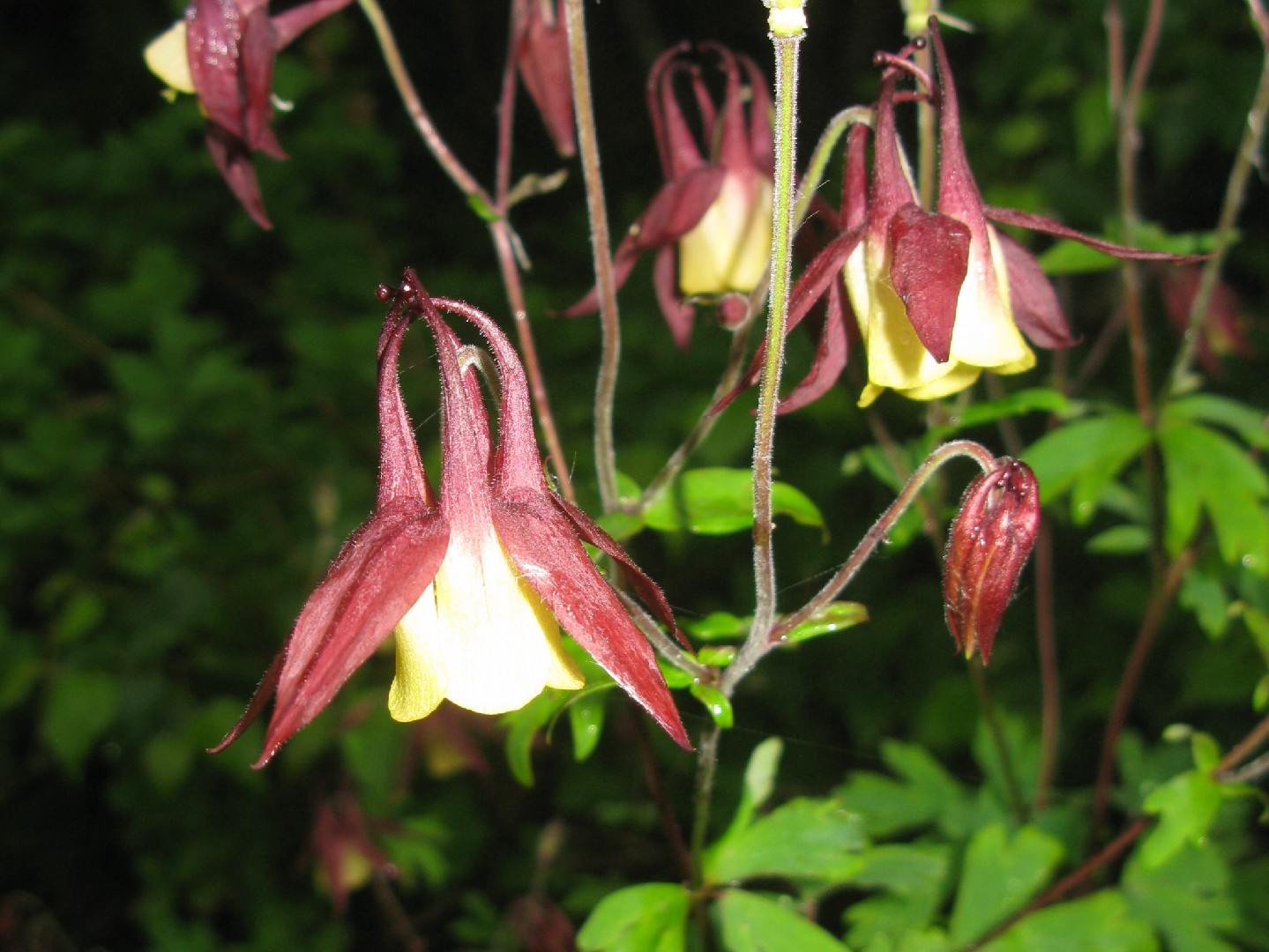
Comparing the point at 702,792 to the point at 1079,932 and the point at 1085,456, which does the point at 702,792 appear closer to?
the point at 1079,932

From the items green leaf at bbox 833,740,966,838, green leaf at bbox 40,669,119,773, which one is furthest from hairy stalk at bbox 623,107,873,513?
green leaf at bbox 40,669,119,773

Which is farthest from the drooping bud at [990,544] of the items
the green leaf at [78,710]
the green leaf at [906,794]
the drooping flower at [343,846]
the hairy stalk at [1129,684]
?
the green leaf at [78,710]

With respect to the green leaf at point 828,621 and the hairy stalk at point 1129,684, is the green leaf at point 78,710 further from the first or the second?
the hairy stalk at point 1129,684

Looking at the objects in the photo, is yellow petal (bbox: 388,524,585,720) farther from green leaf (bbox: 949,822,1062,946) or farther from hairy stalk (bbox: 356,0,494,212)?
green leaf (bbox: 949,822,1062,946)

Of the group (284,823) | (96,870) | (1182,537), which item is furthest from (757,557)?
(96,870)

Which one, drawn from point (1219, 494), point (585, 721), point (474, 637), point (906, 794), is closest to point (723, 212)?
point (585, 721)

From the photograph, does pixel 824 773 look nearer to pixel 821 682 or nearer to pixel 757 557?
pixel 821 682
